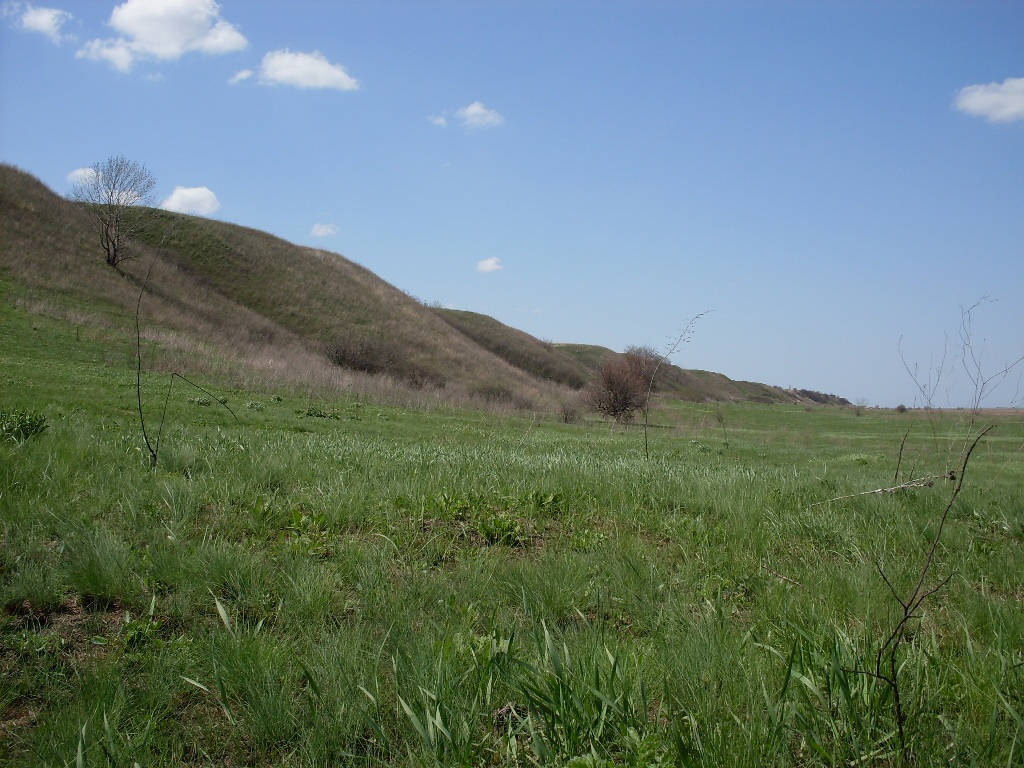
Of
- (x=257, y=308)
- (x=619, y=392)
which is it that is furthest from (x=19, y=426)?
(x=257, y=308)

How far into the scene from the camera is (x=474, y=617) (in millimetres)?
3395

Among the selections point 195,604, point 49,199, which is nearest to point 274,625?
point 195,604

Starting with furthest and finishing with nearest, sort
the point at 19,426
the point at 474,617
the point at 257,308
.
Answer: the point at 257,308 < the point at 19,426 < the point at 474,617

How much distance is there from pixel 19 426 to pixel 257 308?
52.3m

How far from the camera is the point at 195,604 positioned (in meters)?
3.59

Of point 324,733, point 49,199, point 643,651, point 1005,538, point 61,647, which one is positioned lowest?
point 61,647

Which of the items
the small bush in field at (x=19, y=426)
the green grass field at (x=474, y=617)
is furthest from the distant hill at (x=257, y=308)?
the green grass field at (x=474, y=617)

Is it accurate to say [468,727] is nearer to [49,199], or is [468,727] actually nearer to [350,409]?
[350,409]

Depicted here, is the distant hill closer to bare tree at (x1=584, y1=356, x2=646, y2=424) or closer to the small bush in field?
bare tree at (x1=584, y1=356, x2=646, y2=424)

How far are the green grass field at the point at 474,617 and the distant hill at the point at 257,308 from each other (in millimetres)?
21382

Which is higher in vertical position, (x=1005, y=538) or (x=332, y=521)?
(x=1005, y=538)

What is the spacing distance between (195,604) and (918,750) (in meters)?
3.55

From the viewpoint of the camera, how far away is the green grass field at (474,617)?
94.7 inches

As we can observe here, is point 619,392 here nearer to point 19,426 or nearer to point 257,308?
point 257,308
